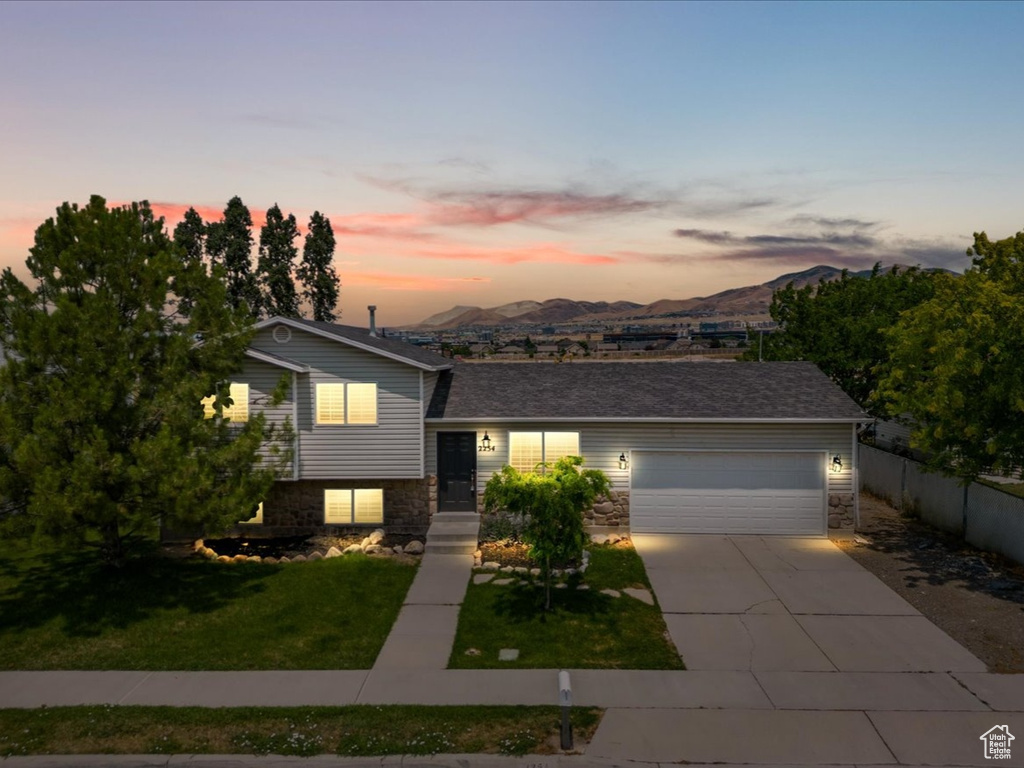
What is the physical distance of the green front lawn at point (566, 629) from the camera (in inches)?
424

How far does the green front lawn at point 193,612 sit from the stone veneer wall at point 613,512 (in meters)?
5.50

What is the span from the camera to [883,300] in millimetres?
28172

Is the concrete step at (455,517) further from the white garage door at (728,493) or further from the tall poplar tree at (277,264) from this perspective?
the tall poplar tree at (277,264)

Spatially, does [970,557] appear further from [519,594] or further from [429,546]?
[429,546]

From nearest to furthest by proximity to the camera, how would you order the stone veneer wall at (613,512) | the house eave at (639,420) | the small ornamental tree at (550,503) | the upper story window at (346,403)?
the small ornamental tree at (550,503), the house eave at (639,420), the upper story window at (346,403), the stone veneer wall at (613,512)

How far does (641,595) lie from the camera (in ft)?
45.0

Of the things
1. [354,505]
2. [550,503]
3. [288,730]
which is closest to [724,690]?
[550,503]

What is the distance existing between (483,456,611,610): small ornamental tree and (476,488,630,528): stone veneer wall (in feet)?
18.2

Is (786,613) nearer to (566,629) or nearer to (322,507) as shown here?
(566,629)

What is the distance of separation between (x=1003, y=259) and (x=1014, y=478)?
12318 mm

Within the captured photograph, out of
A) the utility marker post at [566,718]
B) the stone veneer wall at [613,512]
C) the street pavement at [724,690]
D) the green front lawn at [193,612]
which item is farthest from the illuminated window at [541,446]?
the utility marker post at [566,718]

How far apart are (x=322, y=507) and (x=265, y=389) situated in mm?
3690

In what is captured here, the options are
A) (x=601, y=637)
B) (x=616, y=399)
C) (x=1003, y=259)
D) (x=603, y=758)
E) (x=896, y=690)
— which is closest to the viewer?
(x=603, y=758)

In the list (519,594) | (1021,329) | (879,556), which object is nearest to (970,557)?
(879,556)
